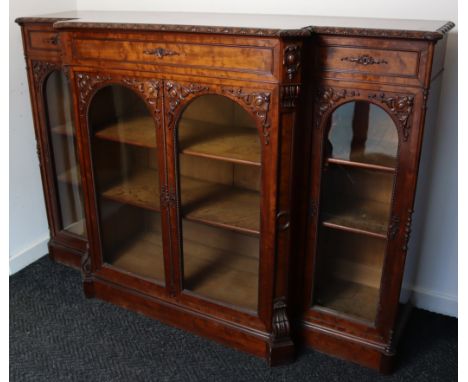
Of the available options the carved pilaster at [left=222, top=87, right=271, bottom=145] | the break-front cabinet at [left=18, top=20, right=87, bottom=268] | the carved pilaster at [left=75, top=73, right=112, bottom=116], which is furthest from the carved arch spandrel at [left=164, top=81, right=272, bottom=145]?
the break-front cabinet at [left=18, top=20, right=87, bottom=268]

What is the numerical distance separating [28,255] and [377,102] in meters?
1.44

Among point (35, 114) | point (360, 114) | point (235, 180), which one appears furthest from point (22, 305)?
point (360, 114)

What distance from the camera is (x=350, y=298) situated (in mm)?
1449

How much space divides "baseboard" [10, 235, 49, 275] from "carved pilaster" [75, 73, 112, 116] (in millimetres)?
732

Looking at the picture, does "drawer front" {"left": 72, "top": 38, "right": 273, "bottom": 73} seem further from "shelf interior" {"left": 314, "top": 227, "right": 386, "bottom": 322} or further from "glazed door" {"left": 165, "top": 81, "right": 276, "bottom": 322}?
"shelf interior" {"left": 314, "top": 227, "right": 386, "bottom": 322}

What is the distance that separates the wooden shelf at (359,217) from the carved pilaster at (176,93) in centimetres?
49

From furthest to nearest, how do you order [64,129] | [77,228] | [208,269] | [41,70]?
[77,228] < [64,129] < [41,70] < [208,269]

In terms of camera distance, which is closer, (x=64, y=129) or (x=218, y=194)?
(x=218, y=194)

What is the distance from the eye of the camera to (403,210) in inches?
49.5

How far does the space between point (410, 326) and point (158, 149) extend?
0.98 meters

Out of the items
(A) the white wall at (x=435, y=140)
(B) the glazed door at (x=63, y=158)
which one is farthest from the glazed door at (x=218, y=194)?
(B) the glazed door at (x=63, y=158)

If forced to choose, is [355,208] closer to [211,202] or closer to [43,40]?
[211,202]

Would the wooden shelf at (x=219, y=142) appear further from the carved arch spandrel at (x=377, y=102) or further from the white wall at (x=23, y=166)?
the white wall at (x=23, y=166)

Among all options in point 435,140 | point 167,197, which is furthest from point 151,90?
point 435,140
